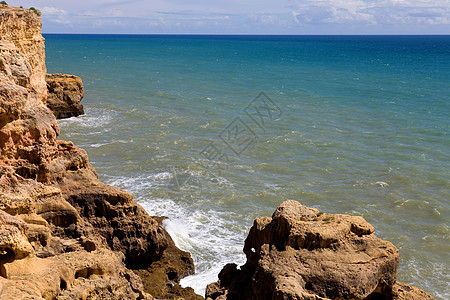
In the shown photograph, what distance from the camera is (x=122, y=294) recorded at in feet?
34.1

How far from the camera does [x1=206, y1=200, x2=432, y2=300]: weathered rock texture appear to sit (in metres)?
10.0

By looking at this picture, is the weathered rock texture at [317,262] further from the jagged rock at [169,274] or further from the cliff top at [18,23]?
the cliff top at [18,23]

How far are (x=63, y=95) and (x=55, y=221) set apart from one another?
28.9 metres

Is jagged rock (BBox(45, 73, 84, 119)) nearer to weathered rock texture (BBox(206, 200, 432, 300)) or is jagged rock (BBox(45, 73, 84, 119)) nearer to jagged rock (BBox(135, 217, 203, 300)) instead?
jagged rock (BBox(135, 217, 203, 300))

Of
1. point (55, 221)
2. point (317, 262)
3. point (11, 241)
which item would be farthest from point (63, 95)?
point (317, 262)

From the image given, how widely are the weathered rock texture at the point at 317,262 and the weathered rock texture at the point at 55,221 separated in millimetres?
3203

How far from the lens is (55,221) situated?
12.6m

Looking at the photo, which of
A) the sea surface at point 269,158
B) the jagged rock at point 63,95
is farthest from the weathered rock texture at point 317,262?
the jagged rock at point 63,95

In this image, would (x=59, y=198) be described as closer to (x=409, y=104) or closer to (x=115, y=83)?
(x=409, y=104)

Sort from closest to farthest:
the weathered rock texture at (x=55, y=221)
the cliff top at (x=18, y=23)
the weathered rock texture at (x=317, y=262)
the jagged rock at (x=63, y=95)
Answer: the weathered rock texture at (x=55, y=221) < the weathered rock texture at (x=317, y=262) < the cliff top at (x=18, y=23) < the jagged rock at (x=63, y=95)

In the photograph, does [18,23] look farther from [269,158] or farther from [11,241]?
[269,158]

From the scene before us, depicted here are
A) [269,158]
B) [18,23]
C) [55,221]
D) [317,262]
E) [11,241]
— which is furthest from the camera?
[269,158]

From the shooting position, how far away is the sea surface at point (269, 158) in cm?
2186

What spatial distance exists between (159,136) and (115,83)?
97.3 feet
